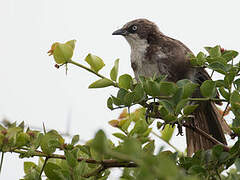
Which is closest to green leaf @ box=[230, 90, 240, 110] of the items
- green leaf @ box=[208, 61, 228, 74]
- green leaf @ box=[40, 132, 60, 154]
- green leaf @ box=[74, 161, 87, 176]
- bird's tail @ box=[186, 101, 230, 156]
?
green leaf @ box=[208, 61, 228, 74]

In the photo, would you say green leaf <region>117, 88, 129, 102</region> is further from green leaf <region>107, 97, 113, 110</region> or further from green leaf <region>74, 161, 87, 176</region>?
green leaf <region>74, 161, 87, 176</region>

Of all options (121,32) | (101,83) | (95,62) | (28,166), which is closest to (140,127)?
(101,83)

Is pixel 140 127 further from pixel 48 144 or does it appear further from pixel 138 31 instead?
pixel 138 31

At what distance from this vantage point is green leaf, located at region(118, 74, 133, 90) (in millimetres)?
2076

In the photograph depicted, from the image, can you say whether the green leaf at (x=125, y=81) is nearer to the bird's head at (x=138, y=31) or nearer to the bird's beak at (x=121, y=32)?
the bird's head at (x=138, y=31)

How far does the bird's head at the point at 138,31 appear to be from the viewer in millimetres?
3871

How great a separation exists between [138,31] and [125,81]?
1.98 metres

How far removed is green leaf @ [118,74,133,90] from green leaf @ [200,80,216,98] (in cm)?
38

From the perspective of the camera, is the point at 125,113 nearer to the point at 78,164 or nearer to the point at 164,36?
the point at 78,164

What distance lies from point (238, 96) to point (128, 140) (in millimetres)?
971

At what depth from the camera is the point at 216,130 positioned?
3385 mm

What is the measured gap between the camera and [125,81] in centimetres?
209

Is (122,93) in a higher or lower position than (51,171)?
higher

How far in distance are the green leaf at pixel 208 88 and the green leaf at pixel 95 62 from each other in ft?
1.85
